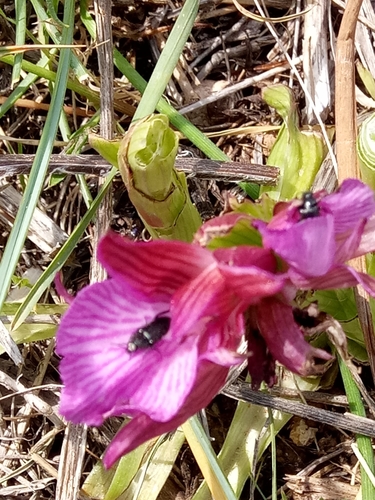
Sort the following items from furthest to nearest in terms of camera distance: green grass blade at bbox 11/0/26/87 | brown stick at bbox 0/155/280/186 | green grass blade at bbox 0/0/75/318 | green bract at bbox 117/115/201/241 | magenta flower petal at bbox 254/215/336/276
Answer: green grass blade at bbox 11/0/26/87 → brown stick at bbox 0/155/280/186 → green grass blade at bbox 0/0/75/318 → green bract at bbox 117/115/201/241 → magenta flower petal at bbox 254/215/336/276

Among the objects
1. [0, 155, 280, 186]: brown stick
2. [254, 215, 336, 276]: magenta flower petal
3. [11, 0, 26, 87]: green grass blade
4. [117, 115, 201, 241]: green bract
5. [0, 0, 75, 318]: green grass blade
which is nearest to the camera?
[254, 215, 336, 276]: magenta flower petal

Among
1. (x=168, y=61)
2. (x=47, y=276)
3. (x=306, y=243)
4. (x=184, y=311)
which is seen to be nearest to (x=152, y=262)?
(x=184, y=311)

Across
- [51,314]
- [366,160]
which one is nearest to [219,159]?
[366,160]

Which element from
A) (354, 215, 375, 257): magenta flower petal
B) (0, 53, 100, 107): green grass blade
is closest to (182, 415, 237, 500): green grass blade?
(354, 215, 375, 257): magenta flower petal

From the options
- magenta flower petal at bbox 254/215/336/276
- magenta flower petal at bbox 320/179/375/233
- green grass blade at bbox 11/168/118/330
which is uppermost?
magenta flower petal at bbox 320/179/375/233

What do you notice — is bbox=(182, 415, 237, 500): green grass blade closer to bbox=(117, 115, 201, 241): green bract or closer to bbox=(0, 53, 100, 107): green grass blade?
bbox=(117, 115, 201, 241): green bract

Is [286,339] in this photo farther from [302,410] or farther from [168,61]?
[168,61]

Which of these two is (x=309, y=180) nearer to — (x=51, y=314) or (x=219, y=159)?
(x=219, y=159)

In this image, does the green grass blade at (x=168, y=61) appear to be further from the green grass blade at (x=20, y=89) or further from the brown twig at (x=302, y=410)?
the brown twig at (x=302, y=410)
